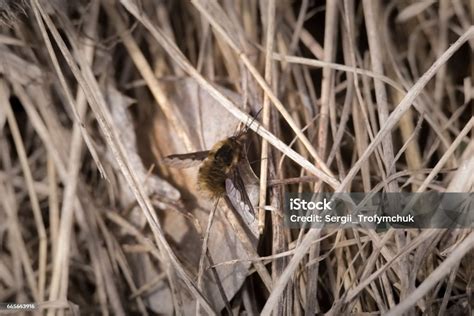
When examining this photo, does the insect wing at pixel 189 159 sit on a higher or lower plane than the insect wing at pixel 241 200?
higher

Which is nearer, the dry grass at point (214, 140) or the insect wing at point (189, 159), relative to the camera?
the dry grass at point (214, 140)

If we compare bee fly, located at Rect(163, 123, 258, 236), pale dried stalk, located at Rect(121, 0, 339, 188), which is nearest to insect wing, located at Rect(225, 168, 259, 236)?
bee fly, located at Rect(163, 123, 258, 236)

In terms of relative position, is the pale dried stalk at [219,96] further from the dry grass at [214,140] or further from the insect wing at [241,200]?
the insect wing at [241,200]

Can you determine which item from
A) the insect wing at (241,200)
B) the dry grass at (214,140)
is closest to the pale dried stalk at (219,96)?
the dry grass at (214,140)

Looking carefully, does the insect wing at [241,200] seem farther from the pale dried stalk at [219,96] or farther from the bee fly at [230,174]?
the pale dried stalk at [219,96]

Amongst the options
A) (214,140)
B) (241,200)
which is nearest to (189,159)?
(214,140)

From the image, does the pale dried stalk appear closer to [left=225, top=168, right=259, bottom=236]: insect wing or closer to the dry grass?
the dry grass

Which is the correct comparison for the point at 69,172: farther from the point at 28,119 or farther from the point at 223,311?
the point at 223,311

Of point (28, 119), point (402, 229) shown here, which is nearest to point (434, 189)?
point (402, 229)
